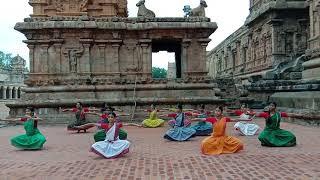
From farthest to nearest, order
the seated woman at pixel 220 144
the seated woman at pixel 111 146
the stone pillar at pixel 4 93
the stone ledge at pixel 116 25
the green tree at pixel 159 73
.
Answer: the green tree at pixel 159 73 < the stone pillar at pixel 4 93 < the stone ledge at pixel 116 25 < the seated woman at pixel 220 144 < the seated woman at pixel 111 146

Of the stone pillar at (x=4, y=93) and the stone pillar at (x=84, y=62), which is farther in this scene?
the stone pillar at (x=4, y=93)

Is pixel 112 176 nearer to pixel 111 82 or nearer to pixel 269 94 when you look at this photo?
pixel 111 82

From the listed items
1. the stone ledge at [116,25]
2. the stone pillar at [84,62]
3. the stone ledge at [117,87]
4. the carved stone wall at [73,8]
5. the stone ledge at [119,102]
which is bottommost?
the stone ledge at [119,102]

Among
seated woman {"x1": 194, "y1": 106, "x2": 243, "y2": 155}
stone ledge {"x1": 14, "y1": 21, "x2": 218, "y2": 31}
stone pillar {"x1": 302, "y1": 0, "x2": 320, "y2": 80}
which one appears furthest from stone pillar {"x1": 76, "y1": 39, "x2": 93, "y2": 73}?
seated woman {"x1": 194, "y1": 106, "x2": 243, "y2": 155}

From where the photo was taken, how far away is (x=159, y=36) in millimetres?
21375

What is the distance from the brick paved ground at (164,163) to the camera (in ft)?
24.7

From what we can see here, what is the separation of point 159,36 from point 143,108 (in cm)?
368

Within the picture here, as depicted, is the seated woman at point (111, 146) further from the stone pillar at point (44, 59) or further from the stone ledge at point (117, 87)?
the stone pillar at point (44, 59)

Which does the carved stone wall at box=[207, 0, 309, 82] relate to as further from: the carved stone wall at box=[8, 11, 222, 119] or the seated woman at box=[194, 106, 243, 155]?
the seated woman at box=[194, 106, 243, 155]

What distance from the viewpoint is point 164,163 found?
28.5ft

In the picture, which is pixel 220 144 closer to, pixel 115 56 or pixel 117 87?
pixel 117 87

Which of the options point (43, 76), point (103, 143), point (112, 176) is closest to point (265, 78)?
point (43, 76)

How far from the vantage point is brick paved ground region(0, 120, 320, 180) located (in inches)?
297

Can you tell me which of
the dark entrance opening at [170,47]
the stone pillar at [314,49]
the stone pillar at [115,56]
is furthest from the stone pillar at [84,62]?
the stone pillar at [314,49]
